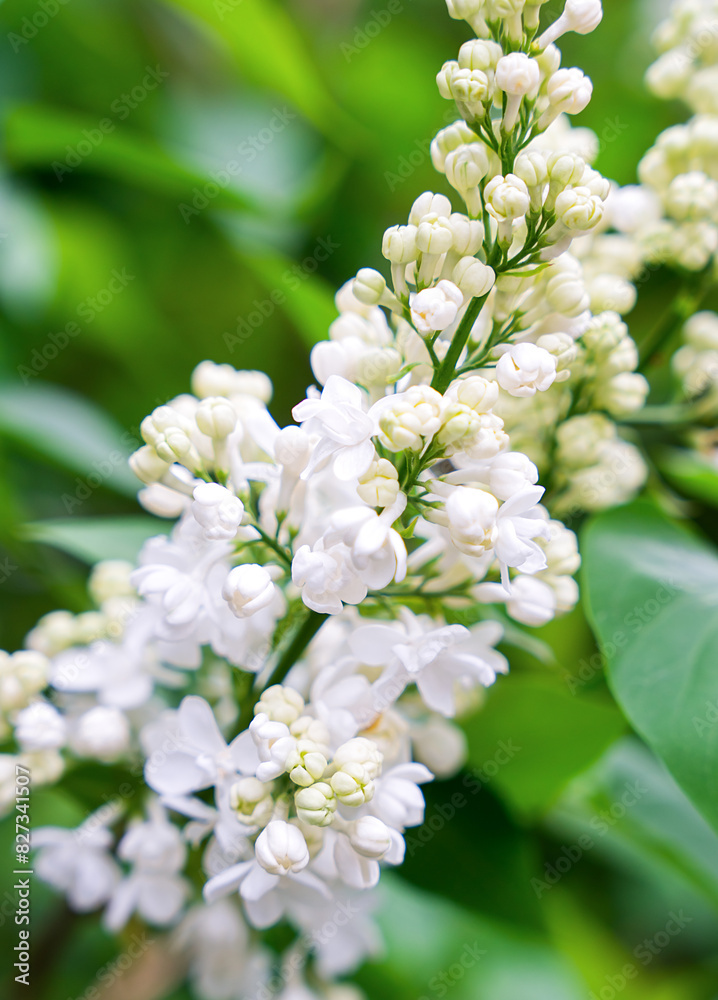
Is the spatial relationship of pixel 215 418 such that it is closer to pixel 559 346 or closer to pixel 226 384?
pixel 226 384

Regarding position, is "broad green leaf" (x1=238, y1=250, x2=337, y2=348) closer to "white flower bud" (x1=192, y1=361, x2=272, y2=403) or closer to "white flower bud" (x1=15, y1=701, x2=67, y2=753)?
"white flower bud" (x1=192, y1=361, x2=272, y2=403)

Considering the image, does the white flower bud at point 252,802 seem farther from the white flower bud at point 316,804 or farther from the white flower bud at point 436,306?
the white flower bud at point 436,306

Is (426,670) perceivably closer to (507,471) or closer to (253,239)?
(507,471)

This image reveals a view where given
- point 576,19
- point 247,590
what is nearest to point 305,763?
point 247,590

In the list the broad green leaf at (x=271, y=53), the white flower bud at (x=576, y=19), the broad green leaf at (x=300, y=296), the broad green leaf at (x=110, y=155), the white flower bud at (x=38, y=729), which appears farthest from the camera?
the broad green leaf at (x=271, y=53)

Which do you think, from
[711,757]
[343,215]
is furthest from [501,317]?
[343,215]

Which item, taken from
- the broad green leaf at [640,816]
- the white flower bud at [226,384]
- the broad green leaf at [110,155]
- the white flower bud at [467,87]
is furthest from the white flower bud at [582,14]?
the broad green leaf at [640,816]

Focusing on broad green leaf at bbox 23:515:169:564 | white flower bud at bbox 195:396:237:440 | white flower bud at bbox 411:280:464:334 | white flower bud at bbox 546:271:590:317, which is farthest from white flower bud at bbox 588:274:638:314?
broad green leaf at bbox 23:515:169:564

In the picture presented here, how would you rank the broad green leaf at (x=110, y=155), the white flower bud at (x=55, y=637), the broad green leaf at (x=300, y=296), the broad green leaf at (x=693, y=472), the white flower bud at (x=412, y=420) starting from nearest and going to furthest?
the white flower bud at (x=412, y=420) < the white flower bud at (x=55, y=637) < the broad green leaf at (x=693, y=472) < the broad green leaf at (x=300, y=296) < the broad green leaf at (x=110, y=155)
